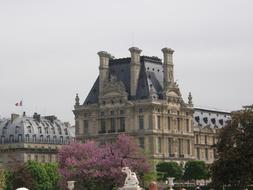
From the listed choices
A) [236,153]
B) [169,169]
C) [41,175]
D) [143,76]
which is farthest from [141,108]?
[236,153]

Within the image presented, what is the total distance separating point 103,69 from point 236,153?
222ft

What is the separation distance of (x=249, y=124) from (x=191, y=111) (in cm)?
6506

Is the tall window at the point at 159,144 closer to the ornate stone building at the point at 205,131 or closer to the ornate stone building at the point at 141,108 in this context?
the ornate stone building at the point at 141,108

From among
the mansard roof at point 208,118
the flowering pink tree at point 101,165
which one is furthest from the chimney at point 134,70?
the flowering pink tree at point 101,165

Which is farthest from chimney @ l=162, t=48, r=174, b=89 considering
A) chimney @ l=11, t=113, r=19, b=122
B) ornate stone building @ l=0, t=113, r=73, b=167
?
chimney @ l=11, t=113, r=19, b=122

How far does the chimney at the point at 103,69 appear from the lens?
13350 cm

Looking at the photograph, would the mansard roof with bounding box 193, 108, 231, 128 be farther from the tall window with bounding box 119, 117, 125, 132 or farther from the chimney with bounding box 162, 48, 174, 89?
the tall window with bounding box 119, 117, 125, 132

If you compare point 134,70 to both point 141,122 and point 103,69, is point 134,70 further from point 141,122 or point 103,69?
point 141,122

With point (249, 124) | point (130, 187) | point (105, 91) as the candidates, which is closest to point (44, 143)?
point (105, 91)

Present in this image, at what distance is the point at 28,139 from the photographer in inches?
5856

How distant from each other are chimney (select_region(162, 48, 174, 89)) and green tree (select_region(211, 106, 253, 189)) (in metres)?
59.9

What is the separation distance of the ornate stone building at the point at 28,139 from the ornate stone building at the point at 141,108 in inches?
633

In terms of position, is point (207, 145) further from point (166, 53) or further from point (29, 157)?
point (29, 157)

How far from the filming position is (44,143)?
500ft
